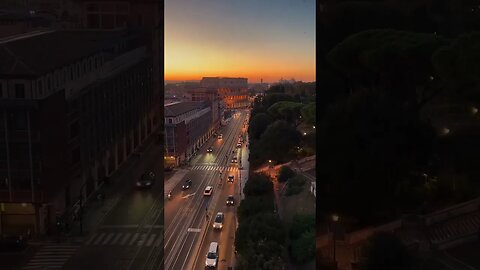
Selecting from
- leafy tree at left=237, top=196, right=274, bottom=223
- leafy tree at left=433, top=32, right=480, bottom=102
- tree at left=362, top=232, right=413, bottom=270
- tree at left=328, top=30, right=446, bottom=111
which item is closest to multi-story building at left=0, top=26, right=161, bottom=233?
leafy tree at left=237, top=196, right=274, bottom=223

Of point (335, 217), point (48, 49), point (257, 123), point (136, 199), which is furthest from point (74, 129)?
point (335, 217)

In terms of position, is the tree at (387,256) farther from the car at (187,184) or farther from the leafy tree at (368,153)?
the car at (187,184)

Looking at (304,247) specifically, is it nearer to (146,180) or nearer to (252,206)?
(252,206)

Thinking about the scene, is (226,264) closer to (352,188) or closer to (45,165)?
(352,188)

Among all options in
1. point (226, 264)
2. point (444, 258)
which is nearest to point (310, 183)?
point (226, 264)

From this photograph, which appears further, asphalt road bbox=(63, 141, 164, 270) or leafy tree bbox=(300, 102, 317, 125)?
leafy tree bbox=(300, 102, 317, 125)

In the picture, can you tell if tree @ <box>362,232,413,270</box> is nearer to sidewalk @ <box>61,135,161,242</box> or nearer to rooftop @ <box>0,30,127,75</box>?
sidewalk @ <box>61,135,161,242</box>
